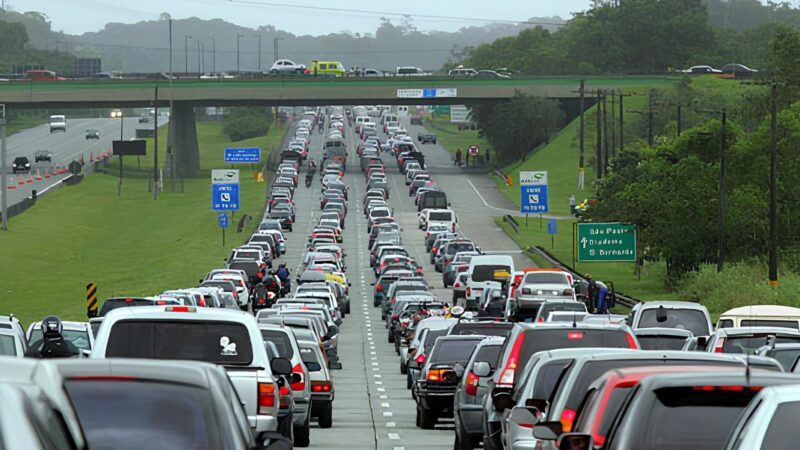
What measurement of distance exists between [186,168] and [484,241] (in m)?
53.9

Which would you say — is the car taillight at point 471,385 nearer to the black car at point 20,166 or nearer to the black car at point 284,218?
the black car at point 284,218

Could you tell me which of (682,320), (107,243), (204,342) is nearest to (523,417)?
(204,342)

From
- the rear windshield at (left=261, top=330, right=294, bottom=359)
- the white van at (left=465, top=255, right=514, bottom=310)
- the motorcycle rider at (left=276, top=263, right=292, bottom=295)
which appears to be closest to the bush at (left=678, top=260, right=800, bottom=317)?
the white van at (left=465, top=255, right=514, bottom=310)

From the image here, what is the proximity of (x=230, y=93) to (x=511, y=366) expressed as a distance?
11744 cm

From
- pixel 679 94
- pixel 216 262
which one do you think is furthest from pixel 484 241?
pixel 679 94

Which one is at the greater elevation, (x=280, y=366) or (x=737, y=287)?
(x=280, y=366)

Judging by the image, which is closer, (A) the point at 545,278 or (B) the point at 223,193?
(A) the point at 545,278

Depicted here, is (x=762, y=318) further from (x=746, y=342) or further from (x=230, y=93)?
(x=230, y=93)

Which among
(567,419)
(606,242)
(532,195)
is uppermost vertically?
(567,419)

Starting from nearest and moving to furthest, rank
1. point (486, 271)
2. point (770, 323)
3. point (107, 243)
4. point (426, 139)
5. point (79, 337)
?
point (79, 337) < point (770, 323) < point (486, 271) < point (107, 243) < point (426, 139)

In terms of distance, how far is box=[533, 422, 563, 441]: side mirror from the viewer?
38.6 ft

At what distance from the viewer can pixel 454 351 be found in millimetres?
25562

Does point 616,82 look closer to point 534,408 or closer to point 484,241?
point 484,241

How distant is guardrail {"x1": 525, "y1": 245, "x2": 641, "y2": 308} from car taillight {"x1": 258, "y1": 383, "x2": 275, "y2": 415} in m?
43.6
